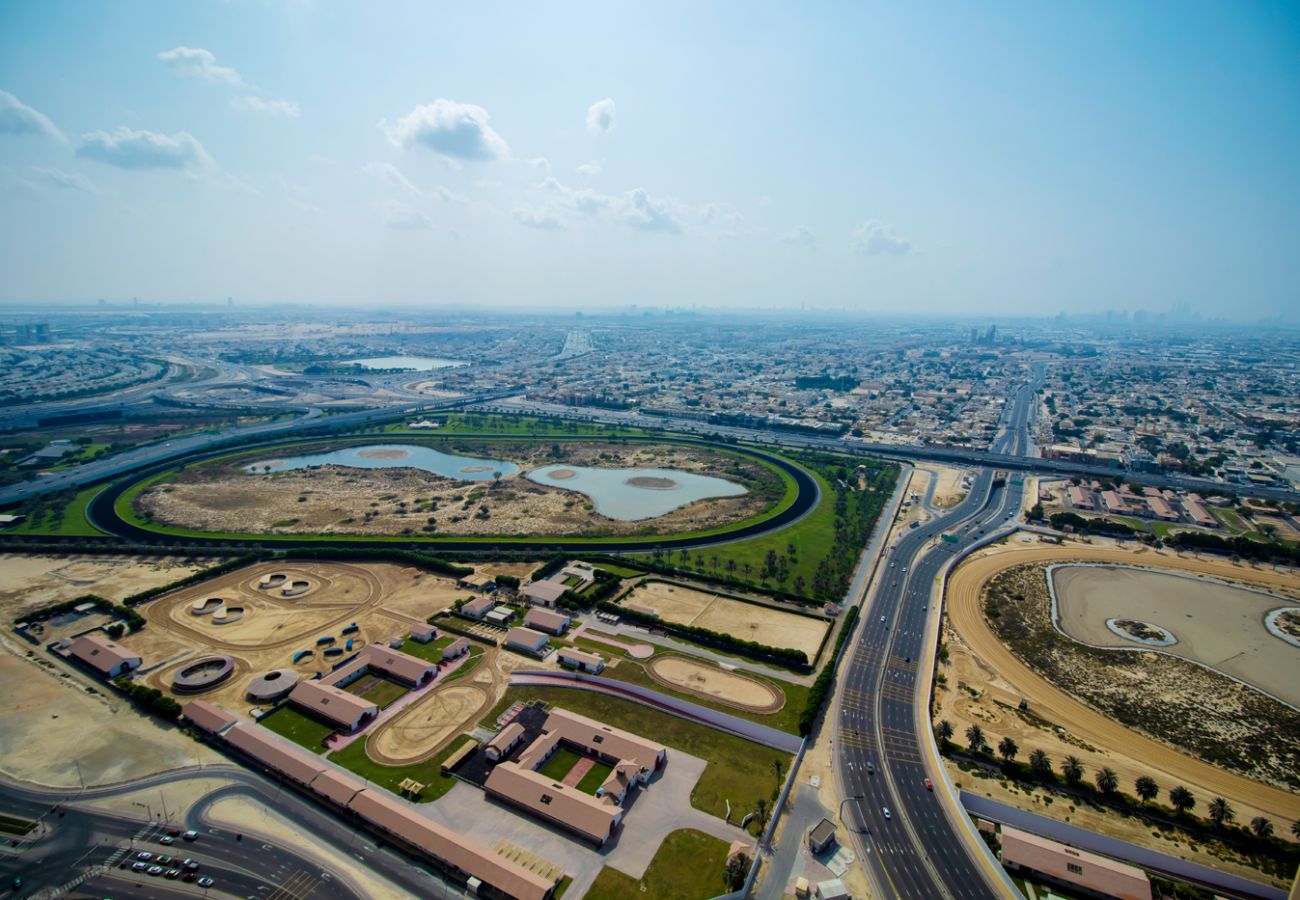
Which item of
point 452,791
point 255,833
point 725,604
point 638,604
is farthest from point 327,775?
point 725,604

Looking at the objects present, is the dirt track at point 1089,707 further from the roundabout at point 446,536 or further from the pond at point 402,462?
the pond at point 402,462

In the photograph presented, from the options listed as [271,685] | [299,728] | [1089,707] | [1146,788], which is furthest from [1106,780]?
[271,685]

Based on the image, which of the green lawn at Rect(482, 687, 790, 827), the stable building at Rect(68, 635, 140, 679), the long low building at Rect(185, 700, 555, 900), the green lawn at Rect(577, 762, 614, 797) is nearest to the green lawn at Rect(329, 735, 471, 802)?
the long low building at Rect(185, 700, 555, 900)

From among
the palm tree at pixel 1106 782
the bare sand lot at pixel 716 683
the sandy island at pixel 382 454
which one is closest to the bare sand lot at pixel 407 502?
the sandy island at pixel 382 454

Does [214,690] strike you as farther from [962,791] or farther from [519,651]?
[962,791]

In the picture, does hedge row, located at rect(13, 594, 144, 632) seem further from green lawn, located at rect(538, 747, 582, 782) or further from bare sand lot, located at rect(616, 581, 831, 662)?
bare sand lot, located at rect(616, 581, 831, 662)
